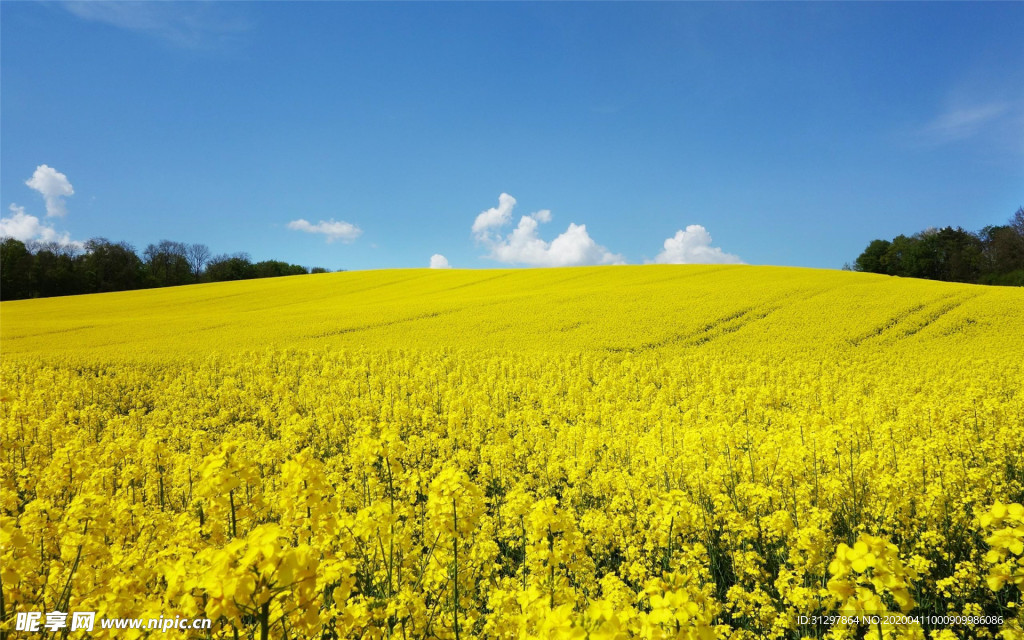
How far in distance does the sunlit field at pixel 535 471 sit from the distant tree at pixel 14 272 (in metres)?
30.4

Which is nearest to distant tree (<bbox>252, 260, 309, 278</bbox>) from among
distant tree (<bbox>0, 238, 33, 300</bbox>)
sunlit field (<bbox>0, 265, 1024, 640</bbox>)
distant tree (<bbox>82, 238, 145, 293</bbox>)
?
distant tree (<bbox>82, 238, 145, 293</bbox>)

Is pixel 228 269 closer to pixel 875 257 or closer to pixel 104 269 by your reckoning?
Answer: pixel 104 269

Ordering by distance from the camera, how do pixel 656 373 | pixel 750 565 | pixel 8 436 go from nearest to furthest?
pixel 750 565
pixel 8 436
pixel 656 373

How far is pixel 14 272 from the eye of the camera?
144 feet

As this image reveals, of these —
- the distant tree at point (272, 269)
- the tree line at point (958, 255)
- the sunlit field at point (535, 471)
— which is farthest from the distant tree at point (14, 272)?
the tree line at point (958, 255)

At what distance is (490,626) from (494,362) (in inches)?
474

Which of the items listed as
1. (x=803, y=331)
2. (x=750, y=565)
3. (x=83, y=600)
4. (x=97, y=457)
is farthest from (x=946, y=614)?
(x=803, y=331)

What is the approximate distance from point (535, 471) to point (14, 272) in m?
61.2

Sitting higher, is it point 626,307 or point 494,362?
point 626,307

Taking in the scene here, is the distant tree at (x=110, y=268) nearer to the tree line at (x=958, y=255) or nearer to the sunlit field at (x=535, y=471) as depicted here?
the sunlit field at (x=535, y=471)

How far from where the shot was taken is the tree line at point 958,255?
167ft

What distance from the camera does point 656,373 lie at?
13.4 meters

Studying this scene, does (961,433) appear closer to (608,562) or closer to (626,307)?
(608,562)

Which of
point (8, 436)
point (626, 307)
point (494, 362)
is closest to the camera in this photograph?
point (8, 436)
